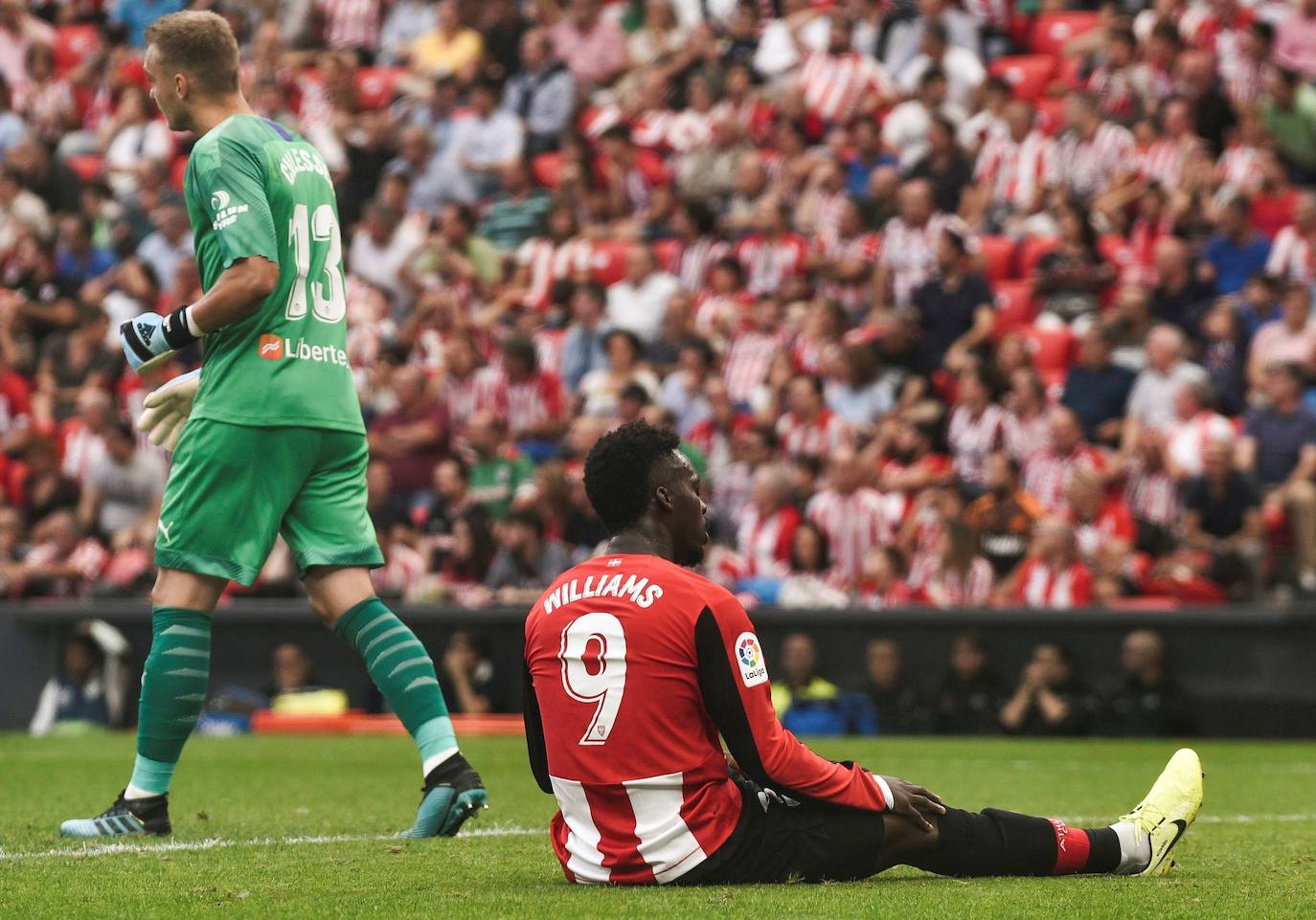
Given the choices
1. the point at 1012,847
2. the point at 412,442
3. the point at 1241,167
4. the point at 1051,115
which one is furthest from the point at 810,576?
the point at 1012,847

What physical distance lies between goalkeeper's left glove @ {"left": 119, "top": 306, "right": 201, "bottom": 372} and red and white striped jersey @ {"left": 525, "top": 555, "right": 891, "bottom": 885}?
5.81 ft

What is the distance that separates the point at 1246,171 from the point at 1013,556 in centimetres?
407

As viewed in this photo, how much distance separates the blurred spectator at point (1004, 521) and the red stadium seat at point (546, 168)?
24.0ft

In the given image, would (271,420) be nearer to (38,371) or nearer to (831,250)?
(831,250)

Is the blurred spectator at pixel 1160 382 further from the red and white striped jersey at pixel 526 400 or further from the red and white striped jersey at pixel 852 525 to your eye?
the red and white striped jersey at pixel 526 400

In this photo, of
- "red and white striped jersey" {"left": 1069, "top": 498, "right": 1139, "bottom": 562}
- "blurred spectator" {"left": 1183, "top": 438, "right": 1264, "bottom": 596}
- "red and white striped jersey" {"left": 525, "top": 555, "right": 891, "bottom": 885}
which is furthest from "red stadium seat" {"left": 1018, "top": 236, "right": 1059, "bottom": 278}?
"red and white striped jersey" {"left": 525, "top": 555, "right": 891, "bottom": 885}

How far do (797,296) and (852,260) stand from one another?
61cm

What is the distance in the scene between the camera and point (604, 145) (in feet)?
60.9

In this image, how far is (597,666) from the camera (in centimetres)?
480

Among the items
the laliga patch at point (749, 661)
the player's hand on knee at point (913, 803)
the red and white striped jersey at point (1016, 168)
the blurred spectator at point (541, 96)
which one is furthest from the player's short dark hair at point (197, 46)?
the blurred spectator at point (541, 96)

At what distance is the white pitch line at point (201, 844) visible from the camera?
18.5 ft

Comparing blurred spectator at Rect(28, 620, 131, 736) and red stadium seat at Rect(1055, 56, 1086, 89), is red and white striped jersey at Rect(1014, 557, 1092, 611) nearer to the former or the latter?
red stadium seat at Rect(1055, 56, 1086, 89)

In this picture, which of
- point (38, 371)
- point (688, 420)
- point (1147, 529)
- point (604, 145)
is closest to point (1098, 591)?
point (1147, 529)

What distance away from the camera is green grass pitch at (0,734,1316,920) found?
4488 mm
